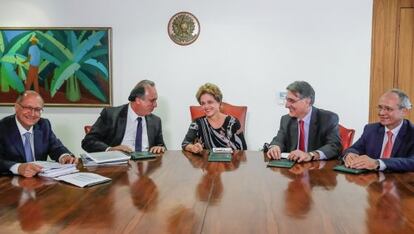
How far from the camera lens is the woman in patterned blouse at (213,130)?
2977mm

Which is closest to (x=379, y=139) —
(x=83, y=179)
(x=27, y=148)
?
(x=83, y=179)

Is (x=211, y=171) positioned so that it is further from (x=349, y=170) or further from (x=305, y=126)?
(x=305, y=126)

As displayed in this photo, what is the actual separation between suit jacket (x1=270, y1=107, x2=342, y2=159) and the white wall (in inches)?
43.8

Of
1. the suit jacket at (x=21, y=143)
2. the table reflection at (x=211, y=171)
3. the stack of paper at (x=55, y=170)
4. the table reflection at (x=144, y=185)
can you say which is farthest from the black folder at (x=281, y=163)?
the suit jacket at (x=21, y=143)

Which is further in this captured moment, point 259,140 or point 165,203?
point 259,140

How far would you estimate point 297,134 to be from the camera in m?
2.76

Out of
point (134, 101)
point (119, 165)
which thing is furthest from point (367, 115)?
point (119, 165)

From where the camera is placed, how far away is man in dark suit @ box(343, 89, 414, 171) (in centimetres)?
227

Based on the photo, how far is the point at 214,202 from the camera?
1.58 m

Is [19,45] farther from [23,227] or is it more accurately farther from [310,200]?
[310,200]

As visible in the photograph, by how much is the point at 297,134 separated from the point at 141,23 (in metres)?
2.08

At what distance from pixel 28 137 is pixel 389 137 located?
233 cm

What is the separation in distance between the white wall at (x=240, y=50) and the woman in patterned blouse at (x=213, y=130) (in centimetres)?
93

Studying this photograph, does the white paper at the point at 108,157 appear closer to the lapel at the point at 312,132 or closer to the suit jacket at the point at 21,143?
the suit jacket at the point at 21,143
